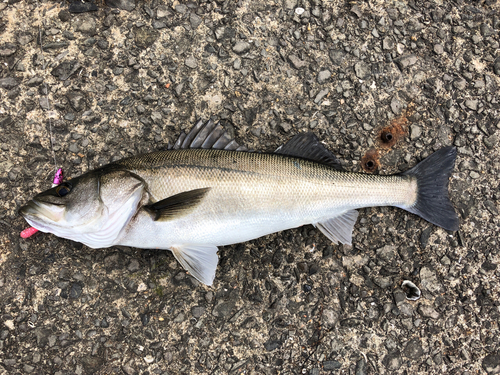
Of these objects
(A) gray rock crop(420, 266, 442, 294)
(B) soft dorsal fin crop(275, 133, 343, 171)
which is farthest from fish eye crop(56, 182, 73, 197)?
(A) gray rock crop(420, 266, 442, 294)

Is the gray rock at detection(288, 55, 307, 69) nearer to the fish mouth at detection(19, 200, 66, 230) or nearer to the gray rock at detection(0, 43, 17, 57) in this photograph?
the fish mouth at detection(19, 200, 66, 230)

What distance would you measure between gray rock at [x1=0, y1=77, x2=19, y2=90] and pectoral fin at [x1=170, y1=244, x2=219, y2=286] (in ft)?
6.85

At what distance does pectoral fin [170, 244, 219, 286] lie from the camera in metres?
2.72

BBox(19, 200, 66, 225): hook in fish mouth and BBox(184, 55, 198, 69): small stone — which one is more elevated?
BBox(184, 55, 198, 69): small stone

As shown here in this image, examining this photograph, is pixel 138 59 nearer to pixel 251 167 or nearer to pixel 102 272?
pixel 251 167

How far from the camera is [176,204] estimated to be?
8.25 feet

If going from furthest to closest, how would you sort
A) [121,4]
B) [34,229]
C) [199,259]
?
[121,4], [34,229], [199,259]

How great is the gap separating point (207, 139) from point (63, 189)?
46.9 inches

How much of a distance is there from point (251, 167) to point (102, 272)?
1645 mm

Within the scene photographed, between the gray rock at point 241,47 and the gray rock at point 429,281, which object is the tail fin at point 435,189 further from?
the gray rock at point 241,47

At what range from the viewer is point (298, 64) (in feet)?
10.4

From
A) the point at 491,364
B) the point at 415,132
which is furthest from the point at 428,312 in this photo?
the point at 415,132

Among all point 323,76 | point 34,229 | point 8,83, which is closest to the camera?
point 34,229

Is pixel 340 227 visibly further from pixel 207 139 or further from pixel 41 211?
pixel 41 211
